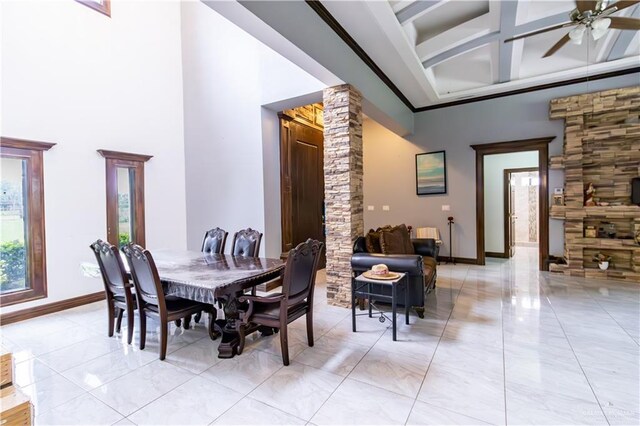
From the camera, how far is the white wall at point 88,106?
3.71 metres

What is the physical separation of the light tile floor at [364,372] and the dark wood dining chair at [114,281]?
0.29m

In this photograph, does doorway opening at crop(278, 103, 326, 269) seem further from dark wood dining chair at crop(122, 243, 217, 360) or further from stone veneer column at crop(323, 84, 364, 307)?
dark wood dining chair at crop(122, 243, 217, 360)

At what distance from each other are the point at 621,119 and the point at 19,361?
826 cm

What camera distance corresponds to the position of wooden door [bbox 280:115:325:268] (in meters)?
5.38

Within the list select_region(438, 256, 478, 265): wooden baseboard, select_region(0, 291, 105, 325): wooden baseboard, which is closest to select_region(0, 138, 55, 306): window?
select_region(0, 291, 105, 325): wooden baseboard

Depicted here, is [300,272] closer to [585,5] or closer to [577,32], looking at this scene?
[585,5]

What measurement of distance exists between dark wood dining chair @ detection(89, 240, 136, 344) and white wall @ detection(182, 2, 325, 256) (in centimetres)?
227

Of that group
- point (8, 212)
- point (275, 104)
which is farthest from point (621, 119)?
point (8, 212)

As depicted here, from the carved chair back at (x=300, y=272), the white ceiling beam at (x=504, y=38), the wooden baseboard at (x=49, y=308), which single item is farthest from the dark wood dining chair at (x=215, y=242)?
the white ceiling beam at (x=504, y=38)

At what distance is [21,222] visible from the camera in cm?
374

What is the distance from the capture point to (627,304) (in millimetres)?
3688

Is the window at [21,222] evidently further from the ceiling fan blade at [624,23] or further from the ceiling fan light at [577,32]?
the ceiling fan blade at [624,23]

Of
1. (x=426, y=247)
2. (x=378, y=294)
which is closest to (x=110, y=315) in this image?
(x=378, y=294)

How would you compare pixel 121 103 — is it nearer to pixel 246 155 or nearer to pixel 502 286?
pixel 246 155
